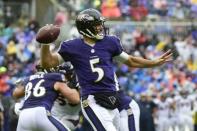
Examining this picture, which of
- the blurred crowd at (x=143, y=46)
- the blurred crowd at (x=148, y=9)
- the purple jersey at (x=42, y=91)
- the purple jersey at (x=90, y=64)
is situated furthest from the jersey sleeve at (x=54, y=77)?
the blurred crowd at (x=148, y=9)

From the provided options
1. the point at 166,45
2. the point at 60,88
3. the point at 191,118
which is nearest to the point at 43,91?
the point at 60,88

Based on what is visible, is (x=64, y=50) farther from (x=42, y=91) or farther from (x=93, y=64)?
(x=42, y=91)

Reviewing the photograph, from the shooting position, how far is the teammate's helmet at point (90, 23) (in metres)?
8.08

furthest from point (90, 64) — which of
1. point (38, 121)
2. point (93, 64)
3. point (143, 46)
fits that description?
point (143, 46)

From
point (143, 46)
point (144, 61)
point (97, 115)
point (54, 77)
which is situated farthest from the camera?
point (143, 46)

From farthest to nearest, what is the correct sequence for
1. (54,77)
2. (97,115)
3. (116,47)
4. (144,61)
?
(54,77) < (144,61) < (116,47) < (97,115)

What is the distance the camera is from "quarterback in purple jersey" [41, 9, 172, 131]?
26.4 feet

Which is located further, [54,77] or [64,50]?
[54,77]

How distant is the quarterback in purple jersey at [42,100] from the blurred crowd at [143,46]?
8976 mm

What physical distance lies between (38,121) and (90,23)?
4.01ft

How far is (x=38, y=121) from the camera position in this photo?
327 inches

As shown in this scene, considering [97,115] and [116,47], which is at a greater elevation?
[116,47]

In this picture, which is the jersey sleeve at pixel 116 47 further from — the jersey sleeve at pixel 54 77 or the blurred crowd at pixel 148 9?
the blurred crowd at pixel 148 9

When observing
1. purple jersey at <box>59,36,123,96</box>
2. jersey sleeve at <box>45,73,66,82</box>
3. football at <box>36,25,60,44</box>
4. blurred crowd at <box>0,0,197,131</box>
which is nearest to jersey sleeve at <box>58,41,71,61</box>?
purple jersey at <box>59,36,123,96</box>
